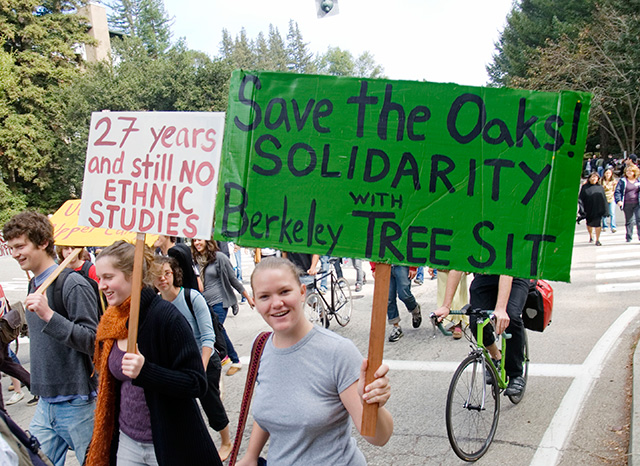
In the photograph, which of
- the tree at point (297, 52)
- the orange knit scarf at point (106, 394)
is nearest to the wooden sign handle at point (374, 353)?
the orange knit scarf at point (106, 394)

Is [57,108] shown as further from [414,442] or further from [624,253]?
[414,442]

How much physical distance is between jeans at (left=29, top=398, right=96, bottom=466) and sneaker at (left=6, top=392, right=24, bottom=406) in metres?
3.27

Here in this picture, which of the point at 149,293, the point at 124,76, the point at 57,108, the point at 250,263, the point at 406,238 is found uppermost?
the point at 124,76

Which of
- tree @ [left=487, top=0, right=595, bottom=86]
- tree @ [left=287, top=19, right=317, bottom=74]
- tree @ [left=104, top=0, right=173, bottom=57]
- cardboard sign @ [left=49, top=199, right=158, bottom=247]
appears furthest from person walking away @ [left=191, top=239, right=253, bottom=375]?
tree @ [left=287, top=19, right=317, bottom=74]

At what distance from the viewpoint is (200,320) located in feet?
14.1

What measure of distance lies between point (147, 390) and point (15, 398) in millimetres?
4385

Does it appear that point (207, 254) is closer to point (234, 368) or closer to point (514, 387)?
point (234, 368)

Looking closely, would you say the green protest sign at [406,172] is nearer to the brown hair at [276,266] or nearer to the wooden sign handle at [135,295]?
the brown hair at [276,266]

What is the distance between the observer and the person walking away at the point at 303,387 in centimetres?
209

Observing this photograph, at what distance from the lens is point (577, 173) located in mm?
2023

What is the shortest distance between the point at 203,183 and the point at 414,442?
2935mm

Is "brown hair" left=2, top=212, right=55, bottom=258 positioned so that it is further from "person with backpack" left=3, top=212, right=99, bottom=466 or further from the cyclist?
the cyclist

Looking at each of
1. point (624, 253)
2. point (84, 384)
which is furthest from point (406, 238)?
point (624, 253)

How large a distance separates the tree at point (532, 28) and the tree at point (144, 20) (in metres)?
44.4
